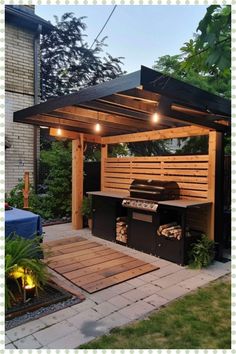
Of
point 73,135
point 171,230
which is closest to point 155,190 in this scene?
point 171,230

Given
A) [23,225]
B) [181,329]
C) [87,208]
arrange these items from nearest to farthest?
[181,329]
[23,225]
[87,208]

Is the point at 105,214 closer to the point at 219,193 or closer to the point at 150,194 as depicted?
the point at 150,194

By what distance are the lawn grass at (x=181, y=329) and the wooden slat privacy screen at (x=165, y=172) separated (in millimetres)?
2100

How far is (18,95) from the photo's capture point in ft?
26.4

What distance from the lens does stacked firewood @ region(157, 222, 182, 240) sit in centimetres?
451

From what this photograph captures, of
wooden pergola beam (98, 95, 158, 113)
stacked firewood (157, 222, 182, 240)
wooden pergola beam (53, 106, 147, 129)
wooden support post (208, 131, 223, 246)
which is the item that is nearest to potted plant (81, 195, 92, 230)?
wooden pergola beam (53, 106, 147, 129)

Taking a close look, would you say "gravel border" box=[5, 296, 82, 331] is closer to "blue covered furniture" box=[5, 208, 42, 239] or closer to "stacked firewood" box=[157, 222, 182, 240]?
"blue covered furniture" box=[5, 208, 42, 239]

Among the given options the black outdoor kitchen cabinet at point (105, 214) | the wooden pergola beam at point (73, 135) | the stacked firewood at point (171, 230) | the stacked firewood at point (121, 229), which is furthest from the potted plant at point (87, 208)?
the stacked firewood at point (171, 230)

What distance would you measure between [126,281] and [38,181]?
5543 millimetres

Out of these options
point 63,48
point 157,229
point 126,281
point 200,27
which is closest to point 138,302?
point 126,281

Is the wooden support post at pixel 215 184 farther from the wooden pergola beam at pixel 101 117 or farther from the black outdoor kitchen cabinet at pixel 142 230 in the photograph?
the wooden pergola beam at pixel 101 117

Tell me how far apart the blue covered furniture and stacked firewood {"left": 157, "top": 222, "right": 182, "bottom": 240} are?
1993mm

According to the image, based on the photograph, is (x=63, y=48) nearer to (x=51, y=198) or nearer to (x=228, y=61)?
(x=51, y=198)

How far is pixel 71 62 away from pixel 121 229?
31.9 feet
